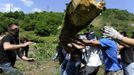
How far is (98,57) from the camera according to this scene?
1234cm

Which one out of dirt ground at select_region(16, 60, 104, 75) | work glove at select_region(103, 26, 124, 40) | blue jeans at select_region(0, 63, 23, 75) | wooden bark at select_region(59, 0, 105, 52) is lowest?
dirt ground at select_region(16, 60, 104, 75)

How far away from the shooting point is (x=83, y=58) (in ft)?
40.9

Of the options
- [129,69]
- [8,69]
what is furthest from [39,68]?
[129,69]

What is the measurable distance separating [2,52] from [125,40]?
4.03 m

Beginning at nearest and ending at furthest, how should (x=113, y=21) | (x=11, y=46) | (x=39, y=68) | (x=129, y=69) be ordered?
(x=11, y=46)
(x=129, y=69)
(x=39, y=68)
(x=113, y=21)

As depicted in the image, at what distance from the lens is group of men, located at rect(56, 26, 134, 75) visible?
32.9ft

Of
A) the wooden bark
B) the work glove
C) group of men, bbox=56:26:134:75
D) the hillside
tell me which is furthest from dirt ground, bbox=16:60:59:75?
the wooden bark

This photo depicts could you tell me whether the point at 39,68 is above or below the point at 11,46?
below

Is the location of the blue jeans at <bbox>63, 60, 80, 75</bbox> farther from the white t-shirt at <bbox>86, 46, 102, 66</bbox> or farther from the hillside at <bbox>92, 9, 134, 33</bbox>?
the hillside at <bbox>92, 9, 134, 33</bbox>

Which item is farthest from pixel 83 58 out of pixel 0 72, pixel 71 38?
pixel 71 38

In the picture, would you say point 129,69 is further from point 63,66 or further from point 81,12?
point 81,12

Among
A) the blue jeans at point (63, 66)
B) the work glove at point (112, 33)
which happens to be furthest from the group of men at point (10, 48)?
the work glove at point (112, 33)

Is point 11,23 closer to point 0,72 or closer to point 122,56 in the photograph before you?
point 0,72

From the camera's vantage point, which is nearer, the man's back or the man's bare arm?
the man's bare arm
